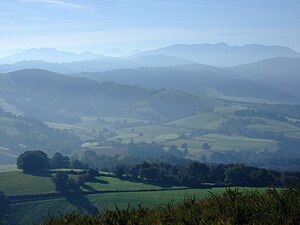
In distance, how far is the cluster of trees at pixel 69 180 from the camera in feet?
234

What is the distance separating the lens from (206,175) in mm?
76375

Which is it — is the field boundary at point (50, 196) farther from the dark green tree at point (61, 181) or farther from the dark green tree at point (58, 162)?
the dark green tree at point (58, 162)

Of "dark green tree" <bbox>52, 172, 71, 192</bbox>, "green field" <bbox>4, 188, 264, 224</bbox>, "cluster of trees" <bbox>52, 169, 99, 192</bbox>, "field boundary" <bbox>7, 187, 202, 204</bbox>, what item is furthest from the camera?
"cluster of trees" <bbox>52, 169, 99, 192</bbox>

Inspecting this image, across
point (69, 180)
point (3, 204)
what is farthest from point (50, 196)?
point (3, 204)

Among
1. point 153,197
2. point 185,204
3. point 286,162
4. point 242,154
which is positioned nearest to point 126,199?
point 153,197

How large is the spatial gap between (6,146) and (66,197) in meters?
124

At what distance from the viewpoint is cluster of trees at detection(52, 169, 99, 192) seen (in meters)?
71.2

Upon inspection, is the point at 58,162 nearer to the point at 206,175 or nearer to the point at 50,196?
the point at 50,196

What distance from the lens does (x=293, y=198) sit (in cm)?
837

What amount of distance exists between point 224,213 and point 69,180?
66.5 metres

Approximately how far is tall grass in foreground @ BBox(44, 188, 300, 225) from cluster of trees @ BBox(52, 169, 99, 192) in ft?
204

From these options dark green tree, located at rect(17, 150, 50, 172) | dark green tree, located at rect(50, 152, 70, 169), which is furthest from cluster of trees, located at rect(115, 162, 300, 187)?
dark green tree, located at rect(50, 152, 70, 169)

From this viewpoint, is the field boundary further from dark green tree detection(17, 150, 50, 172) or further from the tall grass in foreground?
the tall grass in foreground

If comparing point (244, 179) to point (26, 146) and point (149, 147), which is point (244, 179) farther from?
point (26, 146)
